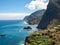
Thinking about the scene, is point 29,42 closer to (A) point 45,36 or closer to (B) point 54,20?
(A) point 45,36

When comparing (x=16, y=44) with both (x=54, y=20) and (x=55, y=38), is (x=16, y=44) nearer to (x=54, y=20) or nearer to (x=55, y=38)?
(x=55, y=38)

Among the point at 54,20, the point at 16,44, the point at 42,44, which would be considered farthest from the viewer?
the point at 54,20

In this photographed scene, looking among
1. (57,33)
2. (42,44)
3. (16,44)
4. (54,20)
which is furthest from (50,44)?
(54,20)

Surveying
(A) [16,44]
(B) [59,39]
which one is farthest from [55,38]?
(A) [16,44]

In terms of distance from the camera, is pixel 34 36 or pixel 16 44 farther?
pixel 16 44

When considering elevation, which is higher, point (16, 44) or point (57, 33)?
point (57, 33)

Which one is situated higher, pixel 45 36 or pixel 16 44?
pixel 45 36

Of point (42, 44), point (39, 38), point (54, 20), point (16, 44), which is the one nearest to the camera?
Result: point (42, 44)

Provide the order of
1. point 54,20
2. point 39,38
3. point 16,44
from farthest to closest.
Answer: point 54,20, point 16,44, point 39,38

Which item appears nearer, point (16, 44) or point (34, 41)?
point (34, 41)
